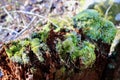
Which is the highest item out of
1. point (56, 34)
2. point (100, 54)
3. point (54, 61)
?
point (56, 34)

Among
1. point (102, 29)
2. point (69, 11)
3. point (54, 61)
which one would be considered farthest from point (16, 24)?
point (54, 61)

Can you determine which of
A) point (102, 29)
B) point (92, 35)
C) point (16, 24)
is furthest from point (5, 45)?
point (16, 24)

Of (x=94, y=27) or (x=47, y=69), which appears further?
(x=94, y=27)

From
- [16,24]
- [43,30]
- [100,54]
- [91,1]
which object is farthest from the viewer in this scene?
[16,24]

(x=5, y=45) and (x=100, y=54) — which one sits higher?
(x=5, y=45)

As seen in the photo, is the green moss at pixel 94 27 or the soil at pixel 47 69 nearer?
the soil at pixel 47 69

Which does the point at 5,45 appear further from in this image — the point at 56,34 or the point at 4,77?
the point at 56,34

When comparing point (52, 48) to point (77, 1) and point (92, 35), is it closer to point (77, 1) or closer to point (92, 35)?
point (92, 35)

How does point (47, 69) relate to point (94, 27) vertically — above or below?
below

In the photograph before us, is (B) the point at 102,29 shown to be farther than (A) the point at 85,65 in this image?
Yes

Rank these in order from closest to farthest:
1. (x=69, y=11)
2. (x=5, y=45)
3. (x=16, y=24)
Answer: (x=5, y=45) → (x=16, y=24) → (x=69, y=11)

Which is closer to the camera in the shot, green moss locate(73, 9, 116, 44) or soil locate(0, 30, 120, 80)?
soil locate(0, 30, 120, 80)
